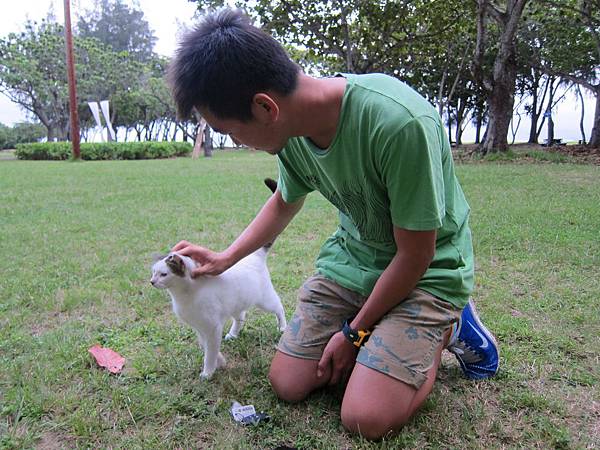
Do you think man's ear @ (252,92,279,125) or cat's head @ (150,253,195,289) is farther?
cat's head @ (150,253,195,289)

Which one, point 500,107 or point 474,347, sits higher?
point 500,107

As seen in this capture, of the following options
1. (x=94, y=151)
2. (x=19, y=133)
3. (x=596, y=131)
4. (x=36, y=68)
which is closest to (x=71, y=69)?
(x=94, y=151)

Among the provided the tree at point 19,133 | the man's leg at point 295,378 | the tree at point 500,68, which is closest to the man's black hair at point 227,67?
the man's leg at point 295,378

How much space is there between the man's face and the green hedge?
18.3 metres

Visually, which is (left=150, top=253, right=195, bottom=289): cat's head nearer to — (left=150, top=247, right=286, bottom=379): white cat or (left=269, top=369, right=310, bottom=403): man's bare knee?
(left=150, top=247, right=286, bottom=379): white cat

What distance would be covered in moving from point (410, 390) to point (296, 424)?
17.0 inches

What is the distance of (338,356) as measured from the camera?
1.89 m

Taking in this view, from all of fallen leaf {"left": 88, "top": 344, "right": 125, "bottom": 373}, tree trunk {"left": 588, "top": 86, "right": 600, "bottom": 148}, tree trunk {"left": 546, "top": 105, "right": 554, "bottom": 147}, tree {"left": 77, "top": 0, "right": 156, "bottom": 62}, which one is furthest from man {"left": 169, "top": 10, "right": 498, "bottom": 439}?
tree {"left": 77, "top": 0, "right": 156, "bottom": 62}

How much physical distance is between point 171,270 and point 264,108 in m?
0.79

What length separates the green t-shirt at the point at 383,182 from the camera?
1552 millimetres

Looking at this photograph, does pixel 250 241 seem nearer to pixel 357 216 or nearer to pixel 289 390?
pixel 357 216

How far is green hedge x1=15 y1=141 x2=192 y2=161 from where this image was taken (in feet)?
60.3

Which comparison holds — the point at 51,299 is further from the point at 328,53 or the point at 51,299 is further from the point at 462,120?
the point at 462,120

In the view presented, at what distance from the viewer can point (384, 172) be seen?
1.63 meters
